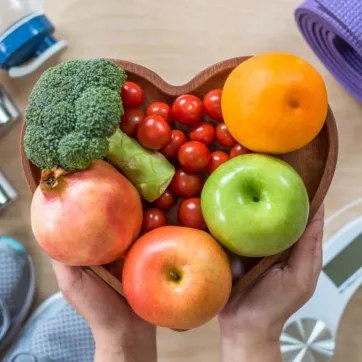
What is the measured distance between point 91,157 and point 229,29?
1.37 ft

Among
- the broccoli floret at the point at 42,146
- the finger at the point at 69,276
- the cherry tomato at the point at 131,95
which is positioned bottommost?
the finger at the point at 69,276

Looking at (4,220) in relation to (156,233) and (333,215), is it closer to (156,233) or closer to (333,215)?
(156,233)

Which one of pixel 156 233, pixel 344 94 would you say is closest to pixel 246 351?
pixel 156 233

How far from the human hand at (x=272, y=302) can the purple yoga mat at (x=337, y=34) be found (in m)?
0.23

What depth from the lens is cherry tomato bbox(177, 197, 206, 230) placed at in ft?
2.09

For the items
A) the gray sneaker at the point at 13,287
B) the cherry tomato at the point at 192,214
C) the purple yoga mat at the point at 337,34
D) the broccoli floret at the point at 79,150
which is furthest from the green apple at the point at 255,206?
the gray sneaker at the point at 13,287

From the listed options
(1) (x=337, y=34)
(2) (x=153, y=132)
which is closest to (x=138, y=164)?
(2) (x=153, y=132)

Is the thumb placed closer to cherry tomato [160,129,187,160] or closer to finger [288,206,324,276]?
finger [288,206,324,276]

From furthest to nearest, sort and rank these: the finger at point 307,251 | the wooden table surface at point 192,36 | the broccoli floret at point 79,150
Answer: the wooden table surface at point 192,36 → the finger at point 307,251 → the broccoli floret at point 79,150

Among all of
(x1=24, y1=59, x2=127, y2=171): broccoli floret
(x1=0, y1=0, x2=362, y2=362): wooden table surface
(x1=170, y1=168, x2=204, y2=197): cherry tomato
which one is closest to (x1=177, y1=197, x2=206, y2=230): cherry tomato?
(x1=170, y1=168, x2=204, y2=197): cherry tomato

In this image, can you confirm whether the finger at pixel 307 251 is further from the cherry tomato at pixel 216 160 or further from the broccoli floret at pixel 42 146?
the broccoli floret at pixel 42 146

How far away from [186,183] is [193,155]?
0.04m

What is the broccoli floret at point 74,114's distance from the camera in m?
0.57

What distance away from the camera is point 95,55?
2.91 feet
